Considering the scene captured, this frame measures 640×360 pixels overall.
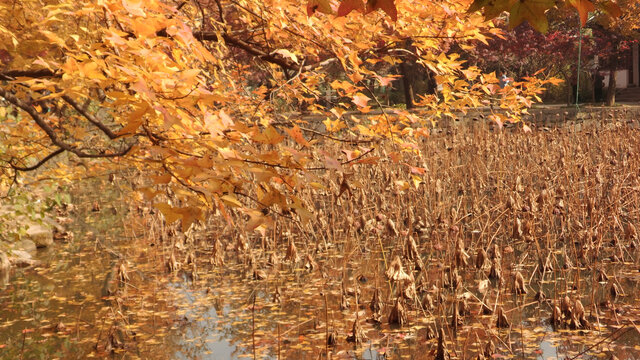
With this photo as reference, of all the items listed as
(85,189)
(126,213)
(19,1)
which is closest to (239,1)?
(19,1)

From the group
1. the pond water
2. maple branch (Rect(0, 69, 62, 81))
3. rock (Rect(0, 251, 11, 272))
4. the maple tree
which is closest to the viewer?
the maple tree

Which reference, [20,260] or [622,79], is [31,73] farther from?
[622,79]

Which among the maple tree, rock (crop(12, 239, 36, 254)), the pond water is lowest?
the pond water

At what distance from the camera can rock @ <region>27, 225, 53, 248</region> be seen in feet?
23.0

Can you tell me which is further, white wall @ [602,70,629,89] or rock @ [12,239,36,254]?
white wall @ [602,70,629,89]

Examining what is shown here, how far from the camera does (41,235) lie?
7.12 meters

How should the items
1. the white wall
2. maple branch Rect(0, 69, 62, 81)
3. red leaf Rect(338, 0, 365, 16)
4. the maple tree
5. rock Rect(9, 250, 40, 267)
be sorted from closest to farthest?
red leaf Rect(338, 0, 365, 16)
the maple tree
maple branch Rect(0, 69, 62, 81)
rock Rect(9, 250, 40, 267)
the white wall

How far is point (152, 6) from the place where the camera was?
2.13 m

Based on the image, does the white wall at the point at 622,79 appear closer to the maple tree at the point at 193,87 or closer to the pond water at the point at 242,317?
the pond water at the point at 242,317

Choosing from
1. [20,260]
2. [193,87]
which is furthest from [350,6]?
[20,260]

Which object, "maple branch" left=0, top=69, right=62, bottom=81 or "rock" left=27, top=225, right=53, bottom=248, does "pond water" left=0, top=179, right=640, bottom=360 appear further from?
"maple branch" left=0, top=69, right=62, bottom=81

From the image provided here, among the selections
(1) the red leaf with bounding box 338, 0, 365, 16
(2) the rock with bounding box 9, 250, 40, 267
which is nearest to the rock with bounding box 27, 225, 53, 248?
(2) the rock with bounding box 9, 250, 40, 267

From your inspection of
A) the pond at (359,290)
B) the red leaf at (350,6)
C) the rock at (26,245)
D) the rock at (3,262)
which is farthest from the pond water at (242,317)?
the red leaf at (350,6)

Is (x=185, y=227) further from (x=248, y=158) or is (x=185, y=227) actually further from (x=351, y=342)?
(x=351, y=342)
